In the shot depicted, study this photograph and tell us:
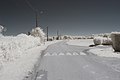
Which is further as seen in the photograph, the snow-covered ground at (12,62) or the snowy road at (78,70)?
the snow-covered ground at (12,62)

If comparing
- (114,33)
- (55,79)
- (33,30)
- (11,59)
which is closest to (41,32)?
(33,30)

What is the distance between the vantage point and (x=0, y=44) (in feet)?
44.4

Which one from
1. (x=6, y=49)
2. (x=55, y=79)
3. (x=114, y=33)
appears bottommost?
(x=55, y=79)

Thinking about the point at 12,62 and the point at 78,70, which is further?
the point at 12,62

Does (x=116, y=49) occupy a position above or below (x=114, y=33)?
below

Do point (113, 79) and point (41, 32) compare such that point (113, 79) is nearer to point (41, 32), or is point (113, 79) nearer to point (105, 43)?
point (105, 43)

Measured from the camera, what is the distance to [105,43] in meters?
44.0

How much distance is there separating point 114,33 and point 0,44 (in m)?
15.5

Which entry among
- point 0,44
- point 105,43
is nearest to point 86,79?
point 0,44

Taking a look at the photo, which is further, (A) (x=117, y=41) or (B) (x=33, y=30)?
(B) (x=33, y=30)

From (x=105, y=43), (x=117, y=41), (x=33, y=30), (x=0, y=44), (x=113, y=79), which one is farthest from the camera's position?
(x=33, y=30)

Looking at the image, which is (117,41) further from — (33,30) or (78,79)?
(33,30)

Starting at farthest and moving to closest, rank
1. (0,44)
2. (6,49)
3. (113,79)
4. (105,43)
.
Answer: (105,43), (6,49), (0,44), (113,79)

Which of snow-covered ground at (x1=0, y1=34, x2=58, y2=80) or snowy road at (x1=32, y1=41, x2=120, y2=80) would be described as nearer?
snowy road at (x1=32, y1=41, x2=120, y2=80)
